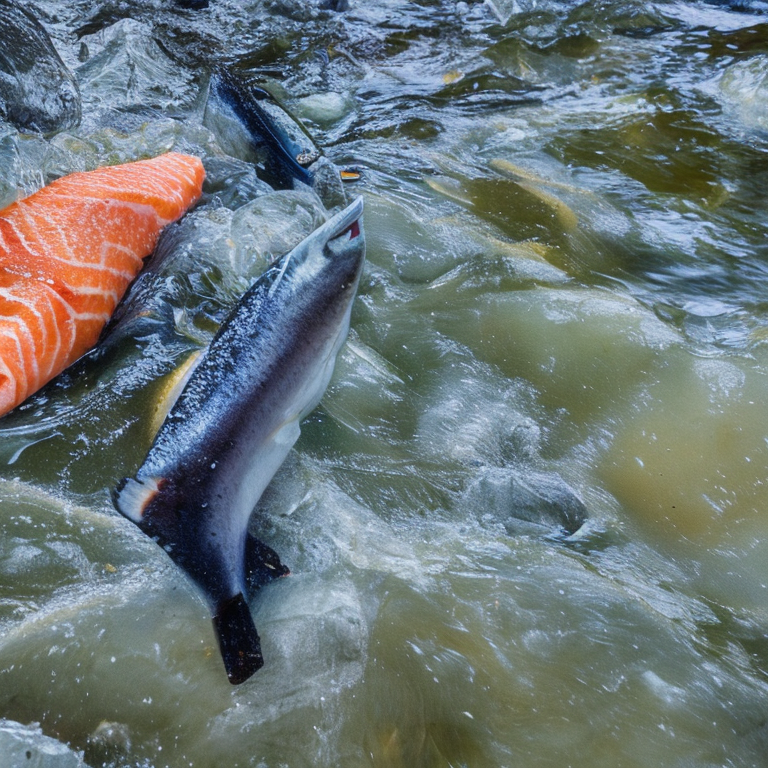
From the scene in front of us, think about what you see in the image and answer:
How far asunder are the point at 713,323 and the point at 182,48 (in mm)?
4408

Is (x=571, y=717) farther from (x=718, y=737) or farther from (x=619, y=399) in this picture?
(x=619, y=399)

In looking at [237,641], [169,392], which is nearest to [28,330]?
[169,392]

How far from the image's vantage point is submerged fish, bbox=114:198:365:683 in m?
1.45

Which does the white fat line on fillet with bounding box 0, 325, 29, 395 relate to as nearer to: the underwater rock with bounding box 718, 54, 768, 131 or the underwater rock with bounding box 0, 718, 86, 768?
the underwater rock with bounding box 0, 718, 86, 768

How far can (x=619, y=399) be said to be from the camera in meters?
2.43

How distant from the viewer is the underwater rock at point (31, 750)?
1296mm

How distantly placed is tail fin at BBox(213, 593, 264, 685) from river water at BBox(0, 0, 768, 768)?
0.09 meters

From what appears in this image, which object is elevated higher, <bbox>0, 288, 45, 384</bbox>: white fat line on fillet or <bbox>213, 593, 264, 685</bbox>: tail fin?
<bbox>0, 288, 45, 384</bbox>: white fat line on fillet

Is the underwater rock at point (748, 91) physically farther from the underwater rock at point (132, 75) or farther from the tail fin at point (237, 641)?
the tail fin at point (237, 641)

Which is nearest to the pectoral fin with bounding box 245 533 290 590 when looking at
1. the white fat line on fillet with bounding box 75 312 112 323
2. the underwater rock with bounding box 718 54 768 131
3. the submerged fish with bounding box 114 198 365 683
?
the submerged fish with bounding box 114 198 365 683

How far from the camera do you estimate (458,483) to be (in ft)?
6.91

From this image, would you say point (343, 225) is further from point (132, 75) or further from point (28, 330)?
point (132, 75)

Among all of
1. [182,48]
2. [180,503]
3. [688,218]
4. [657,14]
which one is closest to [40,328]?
[180,503]

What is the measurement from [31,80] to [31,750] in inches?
138
